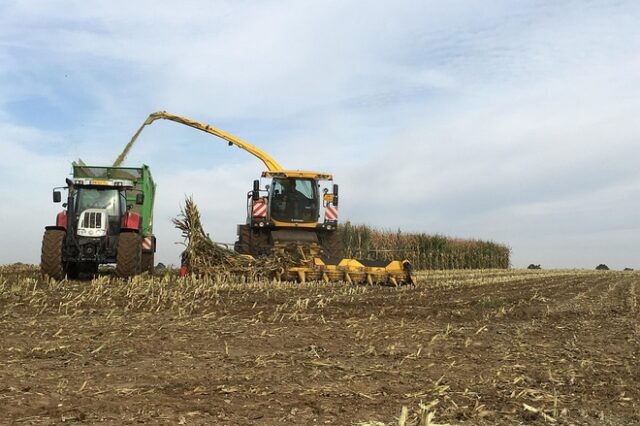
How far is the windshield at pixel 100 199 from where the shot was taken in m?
14.2

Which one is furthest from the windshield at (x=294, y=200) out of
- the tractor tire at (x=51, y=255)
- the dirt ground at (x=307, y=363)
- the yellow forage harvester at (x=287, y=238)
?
the dirt ground at (x=307, y=363)

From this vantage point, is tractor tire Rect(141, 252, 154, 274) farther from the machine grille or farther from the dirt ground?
the dirt ground

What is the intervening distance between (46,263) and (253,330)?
7973mm

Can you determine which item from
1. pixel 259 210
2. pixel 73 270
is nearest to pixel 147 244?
pixel 73 270

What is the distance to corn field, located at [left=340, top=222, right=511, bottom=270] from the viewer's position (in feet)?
96.8

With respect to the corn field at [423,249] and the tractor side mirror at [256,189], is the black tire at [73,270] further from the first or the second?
the corn field at [423,249]

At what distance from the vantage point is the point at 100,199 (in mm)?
14344

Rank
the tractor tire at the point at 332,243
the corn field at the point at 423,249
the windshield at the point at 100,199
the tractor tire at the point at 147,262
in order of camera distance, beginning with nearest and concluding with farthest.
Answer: the windshield at the point at 100,199
the tractor tire at the point at 147,262
the tractor tire at the point at 332,243
the corn field at the point at 423,249

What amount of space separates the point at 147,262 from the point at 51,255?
4.03 m

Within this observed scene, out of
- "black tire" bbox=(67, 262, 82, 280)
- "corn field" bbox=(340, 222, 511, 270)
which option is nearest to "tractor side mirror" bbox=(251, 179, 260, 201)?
"black tire" bbox=(67, 262, 82, 280)

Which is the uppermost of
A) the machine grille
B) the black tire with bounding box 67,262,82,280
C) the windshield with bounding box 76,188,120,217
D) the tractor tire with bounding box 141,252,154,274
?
the windshield with bounding box 76,188,120,217

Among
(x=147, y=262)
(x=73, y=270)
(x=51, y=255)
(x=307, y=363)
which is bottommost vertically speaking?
(x=307, y=363)

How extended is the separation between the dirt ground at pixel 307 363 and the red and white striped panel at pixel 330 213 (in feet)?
24.9

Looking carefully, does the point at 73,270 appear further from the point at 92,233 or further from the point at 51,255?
the point at 51,255
